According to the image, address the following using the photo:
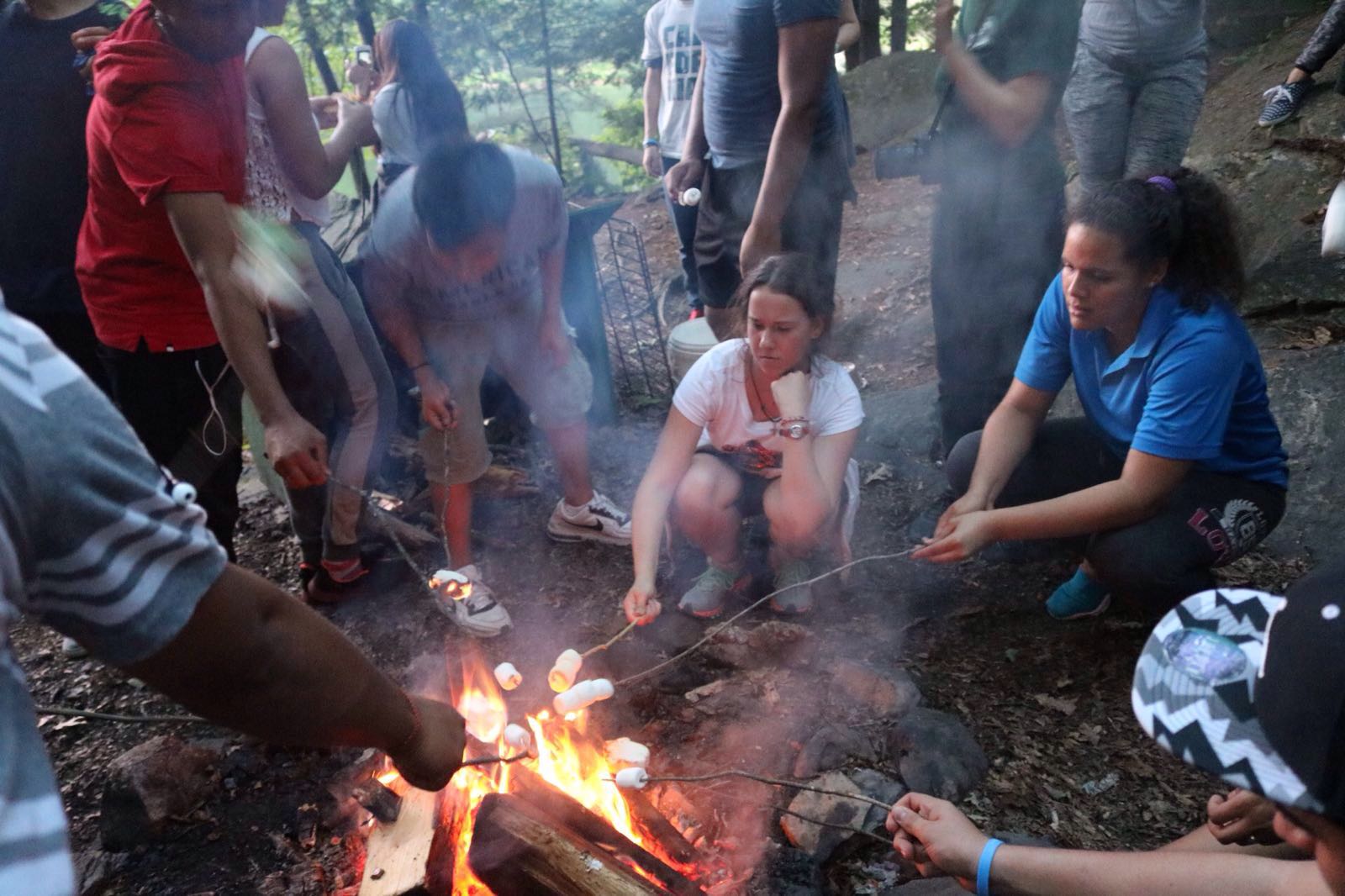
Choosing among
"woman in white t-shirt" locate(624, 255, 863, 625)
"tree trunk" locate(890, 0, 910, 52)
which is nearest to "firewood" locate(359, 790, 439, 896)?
"woman in white t-shirt" locate(624, 255, 863, 625)

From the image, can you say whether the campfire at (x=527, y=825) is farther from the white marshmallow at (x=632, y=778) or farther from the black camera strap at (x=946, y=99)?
the black camera strap at (x=946, y=99)

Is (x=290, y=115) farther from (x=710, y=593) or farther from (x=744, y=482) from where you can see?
(x=710, y=593)

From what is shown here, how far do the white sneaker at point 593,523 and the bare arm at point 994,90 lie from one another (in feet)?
7.75

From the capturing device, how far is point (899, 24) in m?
11.8

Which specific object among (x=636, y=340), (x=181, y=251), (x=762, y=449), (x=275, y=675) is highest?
(x=181, y=251)

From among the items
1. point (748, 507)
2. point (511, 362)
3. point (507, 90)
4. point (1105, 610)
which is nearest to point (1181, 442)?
point (1105, 610)

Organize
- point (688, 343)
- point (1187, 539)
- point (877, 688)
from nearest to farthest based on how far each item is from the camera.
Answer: point (1187, 539)
point (877, 688)
point (688, 343)

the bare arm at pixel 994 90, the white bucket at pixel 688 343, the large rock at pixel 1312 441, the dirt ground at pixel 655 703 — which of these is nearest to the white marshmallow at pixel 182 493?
the dirt ground at pixel 655 703

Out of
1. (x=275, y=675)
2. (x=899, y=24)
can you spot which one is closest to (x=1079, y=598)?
(x=275, y=675)

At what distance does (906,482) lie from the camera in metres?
4.46

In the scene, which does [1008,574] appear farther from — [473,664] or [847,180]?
[473,664]

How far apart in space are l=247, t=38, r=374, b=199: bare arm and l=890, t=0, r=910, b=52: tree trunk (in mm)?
10587

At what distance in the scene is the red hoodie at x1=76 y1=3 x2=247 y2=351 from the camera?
98.4 inches

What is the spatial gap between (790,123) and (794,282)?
2.92 ft
